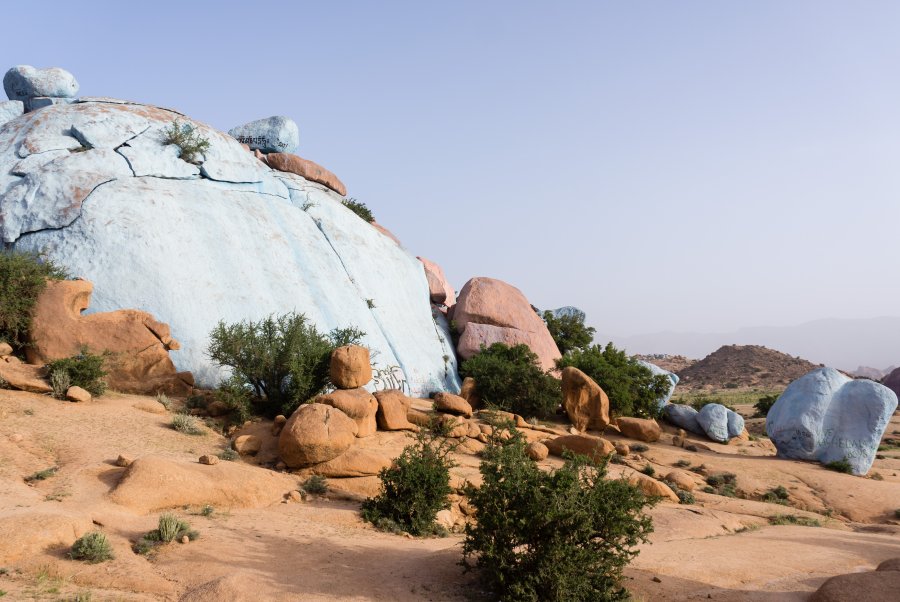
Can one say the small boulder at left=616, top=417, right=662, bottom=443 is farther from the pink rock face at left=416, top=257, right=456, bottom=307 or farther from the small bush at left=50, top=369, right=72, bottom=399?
the small bush at left=50, top=369, right=72, bottom=399

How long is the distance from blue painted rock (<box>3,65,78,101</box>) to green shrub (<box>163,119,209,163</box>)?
512cm

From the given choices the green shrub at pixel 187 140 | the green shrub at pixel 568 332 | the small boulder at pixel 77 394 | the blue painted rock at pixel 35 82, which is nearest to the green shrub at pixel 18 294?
the small boulder at pixel 77 394

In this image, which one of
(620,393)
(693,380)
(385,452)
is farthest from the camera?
(693,380)

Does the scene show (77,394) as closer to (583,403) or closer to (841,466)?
(583,403)

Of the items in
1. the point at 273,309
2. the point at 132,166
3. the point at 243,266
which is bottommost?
the point at 273,309

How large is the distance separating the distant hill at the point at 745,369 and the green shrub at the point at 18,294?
143 feet

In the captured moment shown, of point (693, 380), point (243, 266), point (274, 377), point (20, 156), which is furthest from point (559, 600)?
point (693, 380)

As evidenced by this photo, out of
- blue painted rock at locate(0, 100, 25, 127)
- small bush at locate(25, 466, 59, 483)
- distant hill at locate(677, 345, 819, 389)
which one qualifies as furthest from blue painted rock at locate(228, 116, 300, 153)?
distant hill at locate(677, 345, 819, 389)

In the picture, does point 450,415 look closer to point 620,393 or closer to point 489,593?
point 620,393

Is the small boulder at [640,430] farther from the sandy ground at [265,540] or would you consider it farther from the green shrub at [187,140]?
the green shrub at [187,140]

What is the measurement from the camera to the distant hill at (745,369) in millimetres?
47750

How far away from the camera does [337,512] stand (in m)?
9.38

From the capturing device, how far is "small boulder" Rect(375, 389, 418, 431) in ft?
43.8

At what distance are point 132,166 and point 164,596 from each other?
13889 mm
